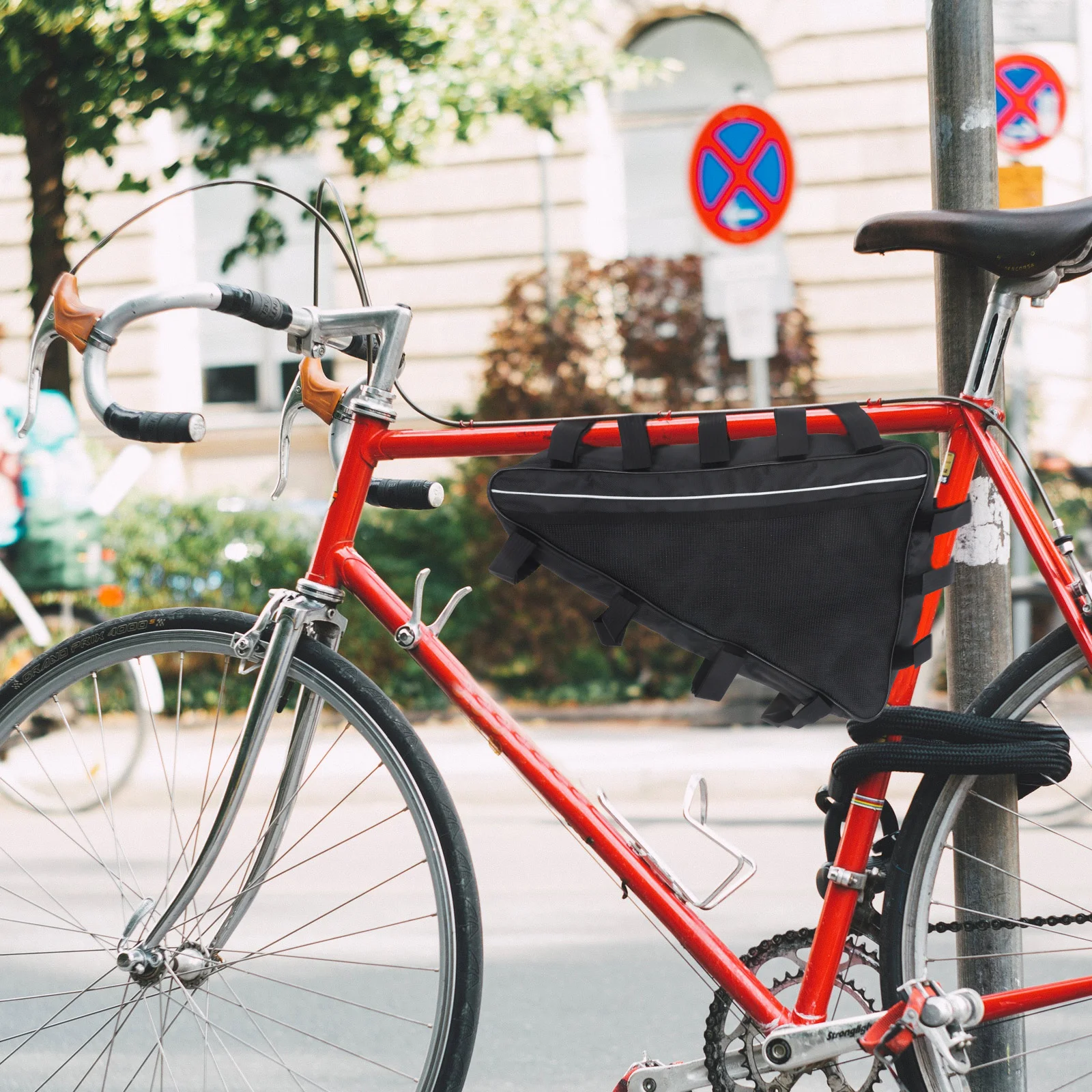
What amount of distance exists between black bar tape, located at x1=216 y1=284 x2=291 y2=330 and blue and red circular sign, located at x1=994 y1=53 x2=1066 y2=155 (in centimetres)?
559

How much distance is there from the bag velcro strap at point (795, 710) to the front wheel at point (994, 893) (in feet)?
0.59

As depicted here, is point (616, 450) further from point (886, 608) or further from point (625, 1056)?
point (625, 1056)

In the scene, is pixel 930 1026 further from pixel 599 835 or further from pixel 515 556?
pixel 515 556

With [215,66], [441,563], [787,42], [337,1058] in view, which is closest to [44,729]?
[337,1058]

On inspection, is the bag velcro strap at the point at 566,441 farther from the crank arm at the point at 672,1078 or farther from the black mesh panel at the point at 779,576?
the crank arm at the point at 672,1078

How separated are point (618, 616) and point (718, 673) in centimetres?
16

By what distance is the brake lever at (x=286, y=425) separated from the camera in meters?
2.22

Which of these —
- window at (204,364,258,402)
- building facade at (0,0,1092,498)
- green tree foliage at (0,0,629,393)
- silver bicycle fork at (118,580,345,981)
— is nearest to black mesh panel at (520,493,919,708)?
silver bicycle fork at (118,580,345,981)

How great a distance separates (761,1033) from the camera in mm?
2072

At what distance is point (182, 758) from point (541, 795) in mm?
5718

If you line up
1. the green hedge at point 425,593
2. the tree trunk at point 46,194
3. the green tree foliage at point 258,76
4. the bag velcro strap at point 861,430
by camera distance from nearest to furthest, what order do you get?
the bag velcro strap at point 861,430, the green tree foliage at point 258,76, the tree trunk at point 46,194, the green hedge at point 425,593

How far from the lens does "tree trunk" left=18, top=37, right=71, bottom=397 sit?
8.26 metres

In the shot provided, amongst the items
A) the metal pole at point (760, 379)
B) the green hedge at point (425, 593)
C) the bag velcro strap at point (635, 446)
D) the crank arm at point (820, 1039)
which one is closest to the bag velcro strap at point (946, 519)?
the bag velcro strap at point (635, 446)

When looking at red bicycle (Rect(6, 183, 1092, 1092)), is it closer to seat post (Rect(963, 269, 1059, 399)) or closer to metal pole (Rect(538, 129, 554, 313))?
seat post (Rect(963, 269, 1059, 399))
